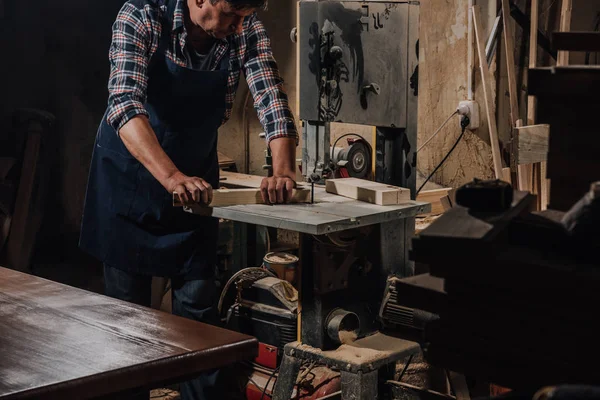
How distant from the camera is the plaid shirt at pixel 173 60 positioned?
2.84 metres

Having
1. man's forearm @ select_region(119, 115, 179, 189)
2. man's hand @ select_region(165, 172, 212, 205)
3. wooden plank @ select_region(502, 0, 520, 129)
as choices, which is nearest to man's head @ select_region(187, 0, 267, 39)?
man's forearm @ select_region(119, 115, 179, 189)

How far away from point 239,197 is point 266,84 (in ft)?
1.67

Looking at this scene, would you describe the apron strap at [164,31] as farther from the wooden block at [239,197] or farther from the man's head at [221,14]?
the wooden block at [239,197]

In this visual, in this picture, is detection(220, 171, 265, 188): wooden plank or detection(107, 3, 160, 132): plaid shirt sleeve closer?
detection(107, 3, 160, 132): plaid shirt sleeve

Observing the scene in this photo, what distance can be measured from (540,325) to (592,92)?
1.23 ft

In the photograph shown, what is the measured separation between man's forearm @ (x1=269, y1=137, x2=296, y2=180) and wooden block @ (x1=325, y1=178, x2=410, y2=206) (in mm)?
196

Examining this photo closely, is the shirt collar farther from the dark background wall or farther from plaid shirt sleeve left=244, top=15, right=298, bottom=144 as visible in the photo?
the dark background wall

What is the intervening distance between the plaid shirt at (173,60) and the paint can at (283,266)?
961mm

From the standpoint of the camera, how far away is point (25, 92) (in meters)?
4.93

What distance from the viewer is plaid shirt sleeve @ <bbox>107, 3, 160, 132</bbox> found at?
9.24ft

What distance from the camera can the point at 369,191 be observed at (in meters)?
2.93

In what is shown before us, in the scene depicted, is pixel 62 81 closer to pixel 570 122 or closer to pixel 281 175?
pixel 281 175

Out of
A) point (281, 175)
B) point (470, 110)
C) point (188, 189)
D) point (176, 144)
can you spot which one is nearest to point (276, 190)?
point (281, 175)

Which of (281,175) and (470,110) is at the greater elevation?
(470,110)
